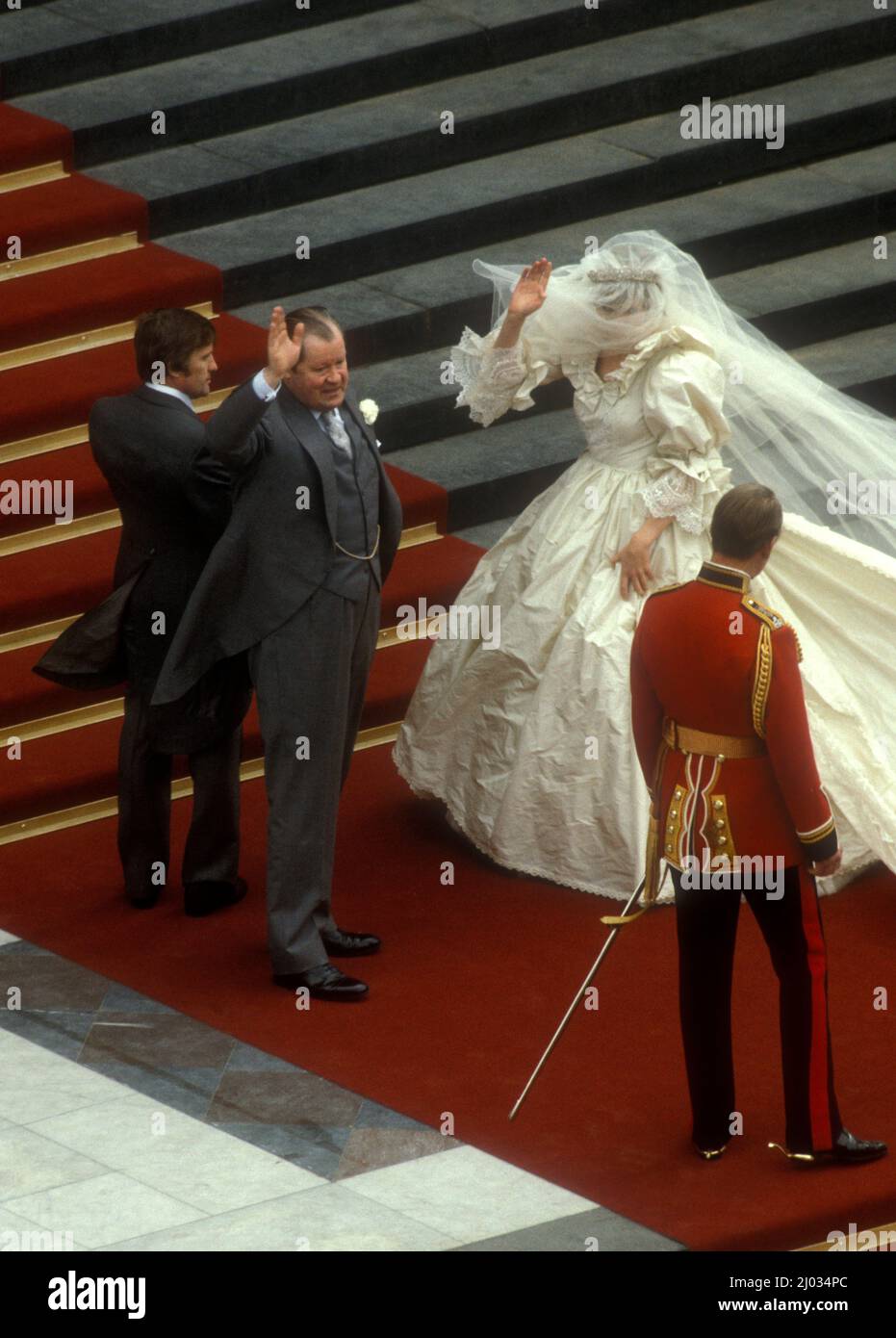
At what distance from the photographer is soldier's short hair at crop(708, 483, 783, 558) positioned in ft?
17.5

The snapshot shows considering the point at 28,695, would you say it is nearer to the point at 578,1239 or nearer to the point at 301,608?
the point at 301,608

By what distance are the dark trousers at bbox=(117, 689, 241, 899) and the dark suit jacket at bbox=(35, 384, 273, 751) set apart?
10cm

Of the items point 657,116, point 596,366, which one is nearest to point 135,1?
point 657,116

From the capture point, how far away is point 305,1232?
17.4 feet

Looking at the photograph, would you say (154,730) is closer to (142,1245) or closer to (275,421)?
(275,421)

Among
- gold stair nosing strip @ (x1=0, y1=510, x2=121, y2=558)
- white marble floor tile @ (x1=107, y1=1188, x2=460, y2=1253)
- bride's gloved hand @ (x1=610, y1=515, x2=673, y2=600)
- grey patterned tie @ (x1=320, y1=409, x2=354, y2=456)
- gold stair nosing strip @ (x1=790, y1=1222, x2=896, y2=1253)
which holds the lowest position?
gold stair nosing strip @ (x1=790, y1=1222, x2=896, y2=1253)

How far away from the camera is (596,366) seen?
6.86m

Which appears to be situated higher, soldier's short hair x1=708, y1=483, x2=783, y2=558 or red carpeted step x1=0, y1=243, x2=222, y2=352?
red carpeted step x1=0, y1=243, x2=222, y2=352

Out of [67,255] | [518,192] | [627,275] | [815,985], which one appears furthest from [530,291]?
[518,192]

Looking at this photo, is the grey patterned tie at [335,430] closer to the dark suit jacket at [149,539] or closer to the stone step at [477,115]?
the dark suit jacket at [149,539]

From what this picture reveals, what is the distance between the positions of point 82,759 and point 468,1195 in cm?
236

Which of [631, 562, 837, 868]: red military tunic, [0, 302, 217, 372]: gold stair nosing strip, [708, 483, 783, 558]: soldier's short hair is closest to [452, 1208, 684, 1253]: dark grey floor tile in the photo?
[631, 562, 837, 868]: red military tunic

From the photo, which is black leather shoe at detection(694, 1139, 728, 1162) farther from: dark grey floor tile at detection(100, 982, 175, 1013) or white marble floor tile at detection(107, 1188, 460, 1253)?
dark grey floor tile at detection(100, 982, 175, 1013)

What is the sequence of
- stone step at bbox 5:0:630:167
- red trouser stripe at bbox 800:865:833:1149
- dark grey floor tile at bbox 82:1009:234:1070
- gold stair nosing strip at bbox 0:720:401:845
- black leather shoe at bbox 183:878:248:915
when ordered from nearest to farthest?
red trouser stripe at bbox 800:865:833:1149 < dark grey floor tile at bbox 82:1009:234:1070 < black leather shoe at bbox 183:878:248:915 < gold stair nosing strip at bbox 0:720:401:845 < stone step at bbox 5:0:630:167
